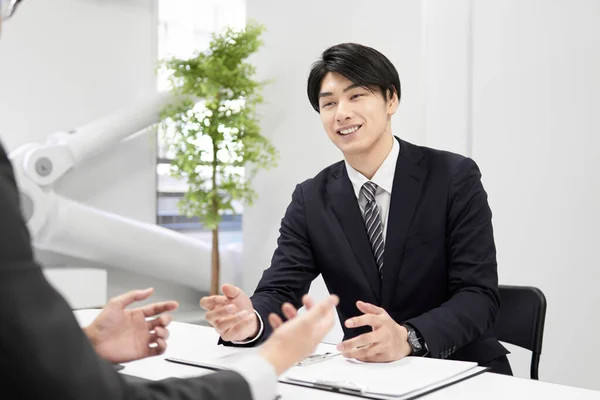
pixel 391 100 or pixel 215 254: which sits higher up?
pixel 391 100

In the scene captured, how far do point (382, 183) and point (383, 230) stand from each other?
171 mm

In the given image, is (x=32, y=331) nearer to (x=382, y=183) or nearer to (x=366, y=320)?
(x=366, y=320)

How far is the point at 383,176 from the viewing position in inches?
94.1

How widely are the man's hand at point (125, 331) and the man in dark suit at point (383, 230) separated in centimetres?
40

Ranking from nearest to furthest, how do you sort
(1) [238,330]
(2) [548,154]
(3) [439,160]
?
(1) [238,330], (3) [439,160], (2) [548,154]

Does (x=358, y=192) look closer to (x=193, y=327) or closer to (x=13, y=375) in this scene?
(x=193, y=327)

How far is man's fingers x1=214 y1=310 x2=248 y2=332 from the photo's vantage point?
186 centimetres

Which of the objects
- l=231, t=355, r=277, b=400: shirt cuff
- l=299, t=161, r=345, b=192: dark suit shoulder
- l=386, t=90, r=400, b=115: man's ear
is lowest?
l=231, t=355, r=277, b=400: shirt cuff

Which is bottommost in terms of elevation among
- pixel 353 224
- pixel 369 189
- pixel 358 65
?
pixel 353 224

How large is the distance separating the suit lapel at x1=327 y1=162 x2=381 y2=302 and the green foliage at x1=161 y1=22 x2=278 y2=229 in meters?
2.86

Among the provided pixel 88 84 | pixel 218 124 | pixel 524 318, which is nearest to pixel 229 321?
pixel 524 318

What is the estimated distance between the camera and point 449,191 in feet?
7.55

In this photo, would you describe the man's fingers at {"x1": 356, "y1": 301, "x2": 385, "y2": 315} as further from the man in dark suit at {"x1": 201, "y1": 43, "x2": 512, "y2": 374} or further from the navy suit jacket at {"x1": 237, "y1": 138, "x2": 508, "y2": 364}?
the navy suit jacket at {"x1": 237, "y1": 138, "x2": 508, "y2": 364}

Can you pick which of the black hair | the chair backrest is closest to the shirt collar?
the black hair
